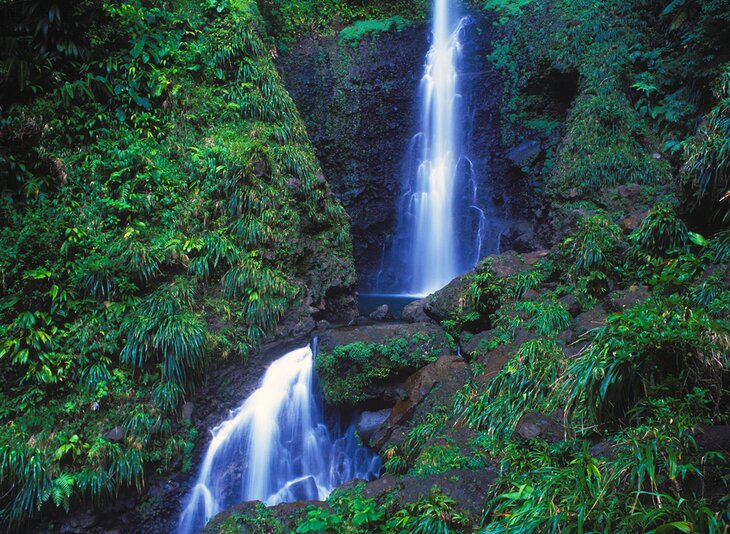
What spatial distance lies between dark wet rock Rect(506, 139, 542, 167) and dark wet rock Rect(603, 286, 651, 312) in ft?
23.6

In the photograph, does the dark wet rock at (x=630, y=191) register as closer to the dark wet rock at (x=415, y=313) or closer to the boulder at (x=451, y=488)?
the dark wet rock at (x=415, y=313)

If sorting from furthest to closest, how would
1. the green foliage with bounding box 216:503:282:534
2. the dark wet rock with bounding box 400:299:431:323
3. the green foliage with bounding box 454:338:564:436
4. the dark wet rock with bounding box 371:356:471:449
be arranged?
the dark wet rock with bounding box 400:299:431:323 < the dark wet rock with bounding box 371:356:471:449 < the green foliage with bounding box 454:338:564:436 < the green foliage with bounding box 216:503:282:534

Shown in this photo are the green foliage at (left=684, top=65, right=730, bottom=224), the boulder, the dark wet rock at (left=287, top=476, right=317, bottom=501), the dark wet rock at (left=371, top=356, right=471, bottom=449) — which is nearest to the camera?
the boulder

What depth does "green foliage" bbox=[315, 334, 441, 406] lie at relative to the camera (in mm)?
6695

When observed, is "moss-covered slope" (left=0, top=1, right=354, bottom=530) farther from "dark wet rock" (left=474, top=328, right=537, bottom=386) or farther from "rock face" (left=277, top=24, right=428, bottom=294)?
"rock face" (left=277, top=24, right=428, bottom=294)

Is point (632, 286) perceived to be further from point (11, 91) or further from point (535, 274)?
point (11, 91)

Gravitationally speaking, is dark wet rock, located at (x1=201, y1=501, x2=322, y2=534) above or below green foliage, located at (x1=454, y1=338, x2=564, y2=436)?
below

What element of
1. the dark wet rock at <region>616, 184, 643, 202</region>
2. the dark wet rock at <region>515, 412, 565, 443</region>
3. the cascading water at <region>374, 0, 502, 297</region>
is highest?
the cascading water at <region>374, 0, 502, 297</region>

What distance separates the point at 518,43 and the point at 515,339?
427 inches

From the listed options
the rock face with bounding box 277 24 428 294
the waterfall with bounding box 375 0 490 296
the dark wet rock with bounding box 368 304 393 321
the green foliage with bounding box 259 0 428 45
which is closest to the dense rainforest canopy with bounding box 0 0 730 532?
the dark wet rock with bounding box 368 304 393 321

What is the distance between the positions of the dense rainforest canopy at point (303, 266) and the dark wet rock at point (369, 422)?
339mm

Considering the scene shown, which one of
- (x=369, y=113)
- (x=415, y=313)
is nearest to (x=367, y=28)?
(x=369, y=113)

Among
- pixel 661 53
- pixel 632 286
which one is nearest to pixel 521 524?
pixel 632 286

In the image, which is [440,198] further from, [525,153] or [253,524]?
[253,524]
